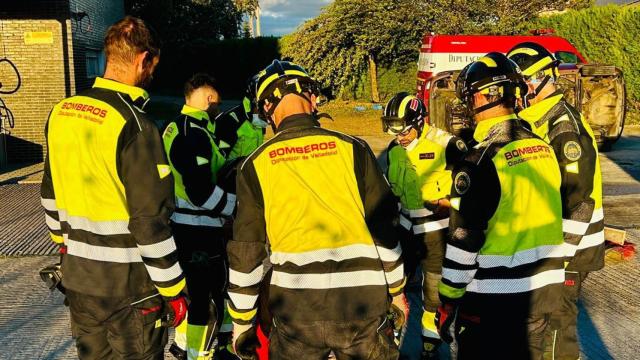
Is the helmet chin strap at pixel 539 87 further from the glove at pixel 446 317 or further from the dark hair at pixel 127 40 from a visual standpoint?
the dark hair at pixel 127 40

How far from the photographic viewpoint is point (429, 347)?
15.3 ft

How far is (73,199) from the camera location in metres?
3.07

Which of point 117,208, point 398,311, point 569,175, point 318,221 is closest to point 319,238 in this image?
point 318,221

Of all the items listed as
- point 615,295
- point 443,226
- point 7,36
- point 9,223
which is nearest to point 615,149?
point 615,295

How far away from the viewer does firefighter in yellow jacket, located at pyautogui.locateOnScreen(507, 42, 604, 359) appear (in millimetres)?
3656

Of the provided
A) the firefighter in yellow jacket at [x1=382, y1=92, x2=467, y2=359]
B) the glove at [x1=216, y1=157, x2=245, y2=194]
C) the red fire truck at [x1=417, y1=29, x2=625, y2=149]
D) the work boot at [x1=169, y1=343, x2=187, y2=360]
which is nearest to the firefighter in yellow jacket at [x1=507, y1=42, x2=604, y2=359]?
the firefighter in yellow jacket at [x1=382, y1=92, x2=467, y2=359]

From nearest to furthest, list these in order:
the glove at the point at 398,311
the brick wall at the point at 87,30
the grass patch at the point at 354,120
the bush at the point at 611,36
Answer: the glove at the point at 398,311 → the brick wall at the point at 87,30 → the bush at the point at 611,36 → the grass patch at the point at 354,120

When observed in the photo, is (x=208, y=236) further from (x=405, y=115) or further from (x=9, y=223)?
(x=9, y=223)

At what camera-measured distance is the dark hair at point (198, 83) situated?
15.4 feet

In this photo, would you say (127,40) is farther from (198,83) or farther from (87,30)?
(87,30)

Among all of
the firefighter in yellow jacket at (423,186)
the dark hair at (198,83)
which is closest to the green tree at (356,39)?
the firefighter in yellow jacket at (423,186)

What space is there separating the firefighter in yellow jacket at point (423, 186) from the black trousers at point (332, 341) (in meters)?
2.08

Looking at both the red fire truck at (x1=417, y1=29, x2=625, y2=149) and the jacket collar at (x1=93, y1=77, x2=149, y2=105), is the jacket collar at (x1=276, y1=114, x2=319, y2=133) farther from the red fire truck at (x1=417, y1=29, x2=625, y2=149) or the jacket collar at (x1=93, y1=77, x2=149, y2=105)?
the red fire truck at (x1=417, y1=29, x2=625, y2=149)

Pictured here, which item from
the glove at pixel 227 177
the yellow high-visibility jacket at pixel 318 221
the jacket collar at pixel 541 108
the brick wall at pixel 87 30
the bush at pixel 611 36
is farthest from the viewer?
the bush at pixel 611 36
